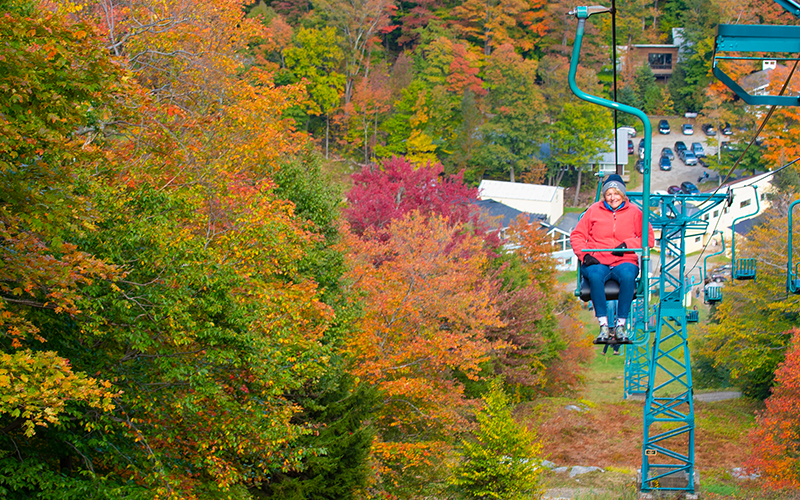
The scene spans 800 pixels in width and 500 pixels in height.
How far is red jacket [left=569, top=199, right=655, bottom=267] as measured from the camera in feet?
29.0

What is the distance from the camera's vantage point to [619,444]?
25.8 metres

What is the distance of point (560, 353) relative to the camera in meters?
38.6

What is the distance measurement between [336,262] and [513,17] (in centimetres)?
7702

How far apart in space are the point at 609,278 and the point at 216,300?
218 inches

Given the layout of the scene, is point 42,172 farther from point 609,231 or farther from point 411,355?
point 411,355

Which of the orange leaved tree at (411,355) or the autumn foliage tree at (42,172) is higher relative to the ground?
the autumn foliage tree at (42,172)

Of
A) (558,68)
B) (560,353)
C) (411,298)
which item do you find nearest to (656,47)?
(558,68)

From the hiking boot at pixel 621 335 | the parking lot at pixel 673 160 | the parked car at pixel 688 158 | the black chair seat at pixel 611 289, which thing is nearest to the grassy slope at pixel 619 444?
the hiking boot at pixel 621 335

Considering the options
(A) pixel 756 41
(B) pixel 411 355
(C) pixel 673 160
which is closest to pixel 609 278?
(A) pixel 756 41

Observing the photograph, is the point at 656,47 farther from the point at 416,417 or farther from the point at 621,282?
the point at 621,282

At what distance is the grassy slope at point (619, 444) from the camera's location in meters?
19.9

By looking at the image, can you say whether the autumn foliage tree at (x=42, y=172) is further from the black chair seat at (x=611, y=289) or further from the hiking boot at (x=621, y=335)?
the hiking boot at (x=621, y=335)

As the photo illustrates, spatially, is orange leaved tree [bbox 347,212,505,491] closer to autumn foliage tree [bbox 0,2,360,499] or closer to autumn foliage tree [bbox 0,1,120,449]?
autumn foliage tree [bbox 0,2,360,499]

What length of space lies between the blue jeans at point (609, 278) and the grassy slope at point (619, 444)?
10.1 metres
